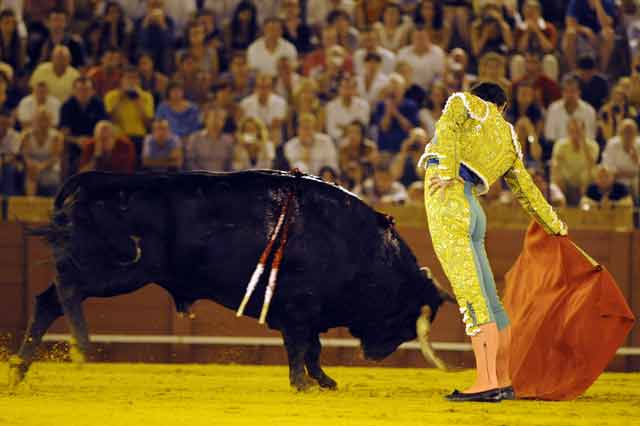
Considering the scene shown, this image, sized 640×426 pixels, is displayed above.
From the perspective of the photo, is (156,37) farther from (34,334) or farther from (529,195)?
(529,195)

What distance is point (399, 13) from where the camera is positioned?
11789mm

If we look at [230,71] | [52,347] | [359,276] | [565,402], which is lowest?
[52,347]

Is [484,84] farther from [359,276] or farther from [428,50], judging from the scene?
[428,50]

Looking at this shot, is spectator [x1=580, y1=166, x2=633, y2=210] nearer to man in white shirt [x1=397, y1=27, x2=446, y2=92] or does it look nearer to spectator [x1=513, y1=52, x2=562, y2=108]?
spectator [x1=513, y1=52, x2=562, y2=108]

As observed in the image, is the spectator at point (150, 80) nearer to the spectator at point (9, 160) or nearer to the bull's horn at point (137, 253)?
the spectator at point (9, 160)

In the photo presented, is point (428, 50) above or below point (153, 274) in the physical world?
above

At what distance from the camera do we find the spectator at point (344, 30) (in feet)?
37.6

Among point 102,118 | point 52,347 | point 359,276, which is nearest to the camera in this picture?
point 359,276

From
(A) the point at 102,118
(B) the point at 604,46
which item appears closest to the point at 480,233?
(A) the point at 102,118

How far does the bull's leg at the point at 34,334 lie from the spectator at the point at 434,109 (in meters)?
4.68

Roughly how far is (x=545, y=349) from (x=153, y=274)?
1899 mm

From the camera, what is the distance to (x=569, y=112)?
34.4ft

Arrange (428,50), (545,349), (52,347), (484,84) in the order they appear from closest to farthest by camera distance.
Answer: (484,84) → (545,349) → (52,347) → (428,50)

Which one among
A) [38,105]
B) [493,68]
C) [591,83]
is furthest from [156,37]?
[591,83]
